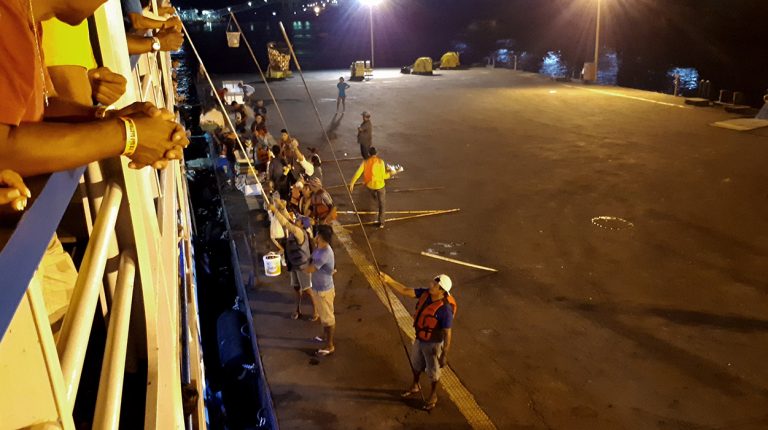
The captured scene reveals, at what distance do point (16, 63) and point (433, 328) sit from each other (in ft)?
16.1

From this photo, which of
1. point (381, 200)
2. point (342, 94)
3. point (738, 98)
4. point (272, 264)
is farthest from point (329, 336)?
point (738, 98)

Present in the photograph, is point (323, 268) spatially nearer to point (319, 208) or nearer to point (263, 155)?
point (319, 208)

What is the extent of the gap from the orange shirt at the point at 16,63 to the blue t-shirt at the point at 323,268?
551cm

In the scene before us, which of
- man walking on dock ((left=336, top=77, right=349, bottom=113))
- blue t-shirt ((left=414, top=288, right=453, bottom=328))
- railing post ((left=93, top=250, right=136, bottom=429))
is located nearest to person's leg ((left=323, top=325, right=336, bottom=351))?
blue t-shirt ((left=414, top=288, right=453, bottom=328))

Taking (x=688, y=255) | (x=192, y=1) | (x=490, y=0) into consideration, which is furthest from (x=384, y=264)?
(x=192, y=1)

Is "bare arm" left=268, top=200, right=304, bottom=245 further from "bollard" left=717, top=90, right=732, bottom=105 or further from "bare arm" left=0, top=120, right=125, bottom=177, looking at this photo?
"bollard" left=717, top=90, right=732, bottom=105

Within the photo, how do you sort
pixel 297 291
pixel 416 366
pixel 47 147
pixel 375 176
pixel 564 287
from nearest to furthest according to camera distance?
pixel 47 147
pixel 416 366
pixel 297 291
pixel 564 287
pixel 375 176

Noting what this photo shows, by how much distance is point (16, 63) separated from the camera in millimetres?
1454

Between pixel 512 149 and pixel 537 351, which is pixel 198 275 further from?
pixel 512 149

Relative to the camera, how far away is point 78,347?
1377 millimetres

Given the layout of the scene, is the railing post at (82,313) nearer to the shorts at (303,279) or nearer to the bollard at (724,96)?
the shorts at (303,279)

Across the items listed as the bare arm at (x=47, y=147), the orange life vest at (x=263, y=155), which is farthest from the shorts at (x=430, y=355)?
the orange life vest at (x=263, y=155)

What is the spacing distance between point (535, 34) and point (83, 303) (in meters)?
76.6

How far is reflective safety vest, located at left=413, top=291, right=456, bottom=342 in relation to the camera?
5836 millimetres
